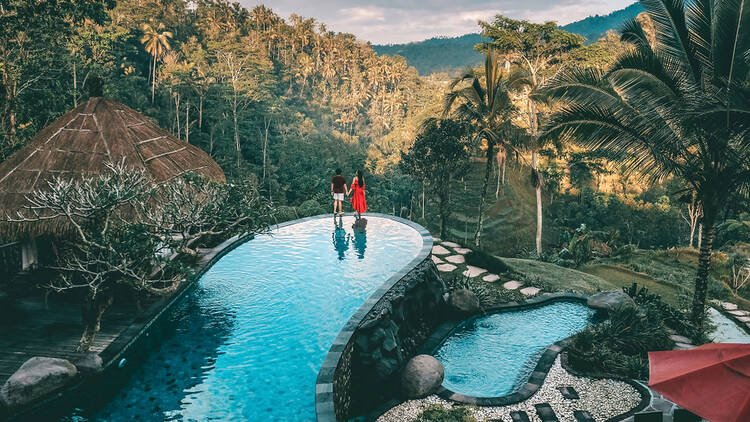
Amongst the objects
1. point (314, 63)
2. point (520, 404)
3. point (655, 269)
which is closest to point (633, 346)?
point (520, 404)

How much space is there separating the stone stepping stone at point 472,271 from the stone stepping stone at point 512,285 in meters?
0.78

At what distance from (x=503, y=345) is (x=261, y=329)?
16.7 ft

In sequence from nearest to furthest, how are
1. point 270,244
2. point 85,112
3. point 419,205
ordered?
point 85,112, point 270,244, point 419,205

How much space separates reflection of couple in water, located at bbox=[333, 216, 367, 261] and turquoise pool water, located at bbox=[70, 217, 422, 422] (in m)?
0.03

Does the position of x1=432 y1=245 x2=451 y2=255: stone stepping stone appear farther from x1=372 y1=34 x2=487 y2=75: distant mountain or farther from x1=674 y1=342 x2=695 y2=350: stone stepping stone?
x1=372 y1=34 x2=487 y2=75: distant mountain

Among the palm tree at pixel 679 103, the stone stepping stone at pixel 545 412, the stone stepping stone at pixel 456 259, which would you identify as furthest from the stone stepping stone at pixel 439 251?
the stone stepping stone at pixel 545 412

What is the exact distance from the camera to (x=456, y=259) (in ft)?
46.8

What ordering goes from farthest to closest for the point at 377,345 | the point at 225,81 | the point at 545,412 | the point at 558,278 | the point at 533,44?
the point at 225,81
the point at 533,44
the point at 558,278
the point at 377,345
the point at 545,412

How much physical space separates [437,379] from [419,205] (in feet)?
99.8

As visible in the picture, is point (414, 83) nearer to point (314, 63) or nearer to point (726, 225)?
point (314, 63)

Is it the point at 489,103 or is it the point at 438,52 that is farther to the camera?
the point at 438,52

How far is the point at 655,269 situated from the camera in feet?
65.4

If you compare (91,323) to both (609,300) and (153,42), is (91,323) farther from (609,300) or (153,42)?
(153,42)

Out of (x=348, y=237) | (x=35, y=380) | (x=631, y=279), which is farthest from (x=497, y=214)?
(x=35, y=380)
